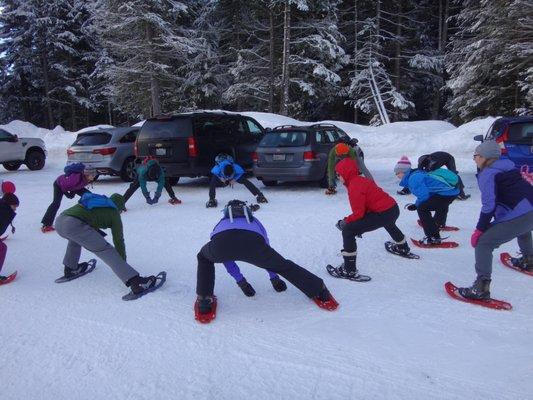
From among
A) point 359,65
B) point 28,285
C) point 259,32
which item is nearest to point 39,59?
point 259,32

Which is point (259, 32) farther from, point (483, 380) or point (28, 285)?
point (483, 380)

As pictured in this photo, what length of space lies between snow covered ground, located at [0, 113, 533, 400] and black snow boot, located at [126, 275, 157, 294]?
5.9 inches

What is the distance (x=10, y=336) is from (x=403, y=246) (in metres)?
4.41

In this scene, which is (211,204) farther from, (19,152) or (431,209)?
(19,152)

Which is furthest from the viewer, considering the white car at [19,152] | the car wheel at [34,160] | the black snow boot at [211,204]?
the car wheel at [34,160]

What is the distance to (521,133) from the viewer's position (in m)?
8.48

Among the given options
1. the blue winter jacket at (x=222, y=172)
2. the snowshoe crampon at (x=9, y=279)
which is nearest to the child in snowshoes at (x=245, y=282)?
the snowshoe crampon at (x=9, y=279)

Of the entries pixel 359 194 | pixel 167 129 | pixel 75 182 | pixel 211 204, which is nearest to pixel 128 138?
pixel 167 129

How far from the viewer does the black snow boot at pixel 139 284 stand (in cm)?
448

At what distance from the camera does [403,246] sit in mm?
5516

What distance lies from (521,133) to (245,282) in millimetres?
6960

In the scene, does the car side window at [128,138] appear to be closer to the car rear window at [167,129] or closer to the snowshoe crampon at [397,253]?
the car rear window at [167,129]

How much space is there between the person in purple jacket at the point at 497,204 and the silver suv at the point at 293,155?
6018 mm

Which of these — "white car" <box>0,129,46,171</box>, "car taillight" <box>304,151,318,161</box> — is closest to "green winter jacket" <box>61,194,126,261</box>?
"car taillight" <box>304,151,318,161</box>
